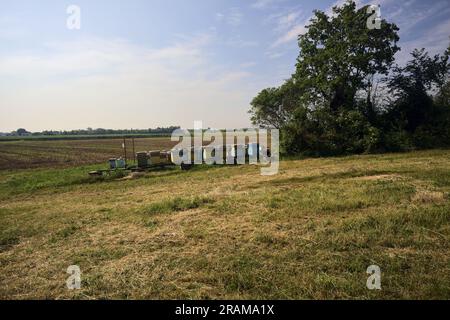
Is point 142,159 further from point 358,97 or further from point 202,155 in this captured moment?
point 358,97

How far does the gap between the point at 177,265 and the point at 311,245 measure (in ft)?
8.19

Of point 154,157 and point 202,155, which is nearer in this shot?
point 154,157

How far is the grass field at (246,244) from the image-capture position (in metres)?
4.48

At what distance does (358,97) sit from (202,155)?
533 inches

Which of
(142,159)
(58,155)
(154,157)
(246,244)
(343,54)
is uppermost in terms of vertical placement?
(343,54)

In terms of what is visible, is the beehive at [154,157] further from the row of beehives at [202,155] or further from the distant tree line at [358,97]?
the distant tree line at [358,97]

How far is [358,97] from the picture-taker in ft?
80.4

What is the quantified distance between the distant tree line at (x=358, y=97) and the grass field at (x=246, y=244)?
475 inches

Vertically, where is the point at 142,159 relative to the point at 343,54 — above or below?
below

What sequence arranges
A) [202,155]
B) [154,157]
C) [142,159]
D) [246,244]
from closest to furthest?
[246,244] → [142,159] → [154,157] → [202,155]

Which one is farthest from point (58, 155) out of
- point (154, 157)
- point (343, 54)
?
point (343, 54)

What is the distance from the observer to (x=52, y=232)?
7.89 meters
